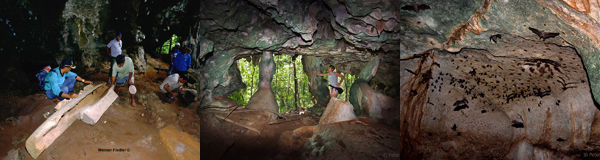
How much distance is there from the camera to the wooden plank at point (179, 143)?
8.25 ft

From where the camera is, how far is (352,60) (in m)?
5.39

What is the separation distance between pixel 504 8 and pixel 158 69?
399cm

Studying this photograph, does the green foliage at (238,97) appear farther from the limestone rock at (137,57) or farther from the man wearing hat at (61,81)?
the man wearing hat at (61,81)

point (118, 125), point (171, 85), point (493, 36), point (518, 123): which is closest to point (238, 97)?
point (171, 85)

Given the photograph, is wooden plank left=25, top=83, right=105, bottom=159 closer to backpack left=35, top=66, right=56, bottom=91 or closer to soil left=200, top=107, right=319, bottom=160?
backpack left=35, top=66, right=56, bottom=91

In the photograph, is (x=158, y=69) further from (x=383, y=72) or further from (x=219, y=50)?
(x=383, y=72)

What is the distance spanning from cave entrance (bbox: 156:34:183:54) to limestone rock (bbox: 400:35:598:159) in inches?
155

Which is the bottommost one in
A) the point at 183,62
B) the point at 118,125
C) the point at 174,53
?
the point at 118,125

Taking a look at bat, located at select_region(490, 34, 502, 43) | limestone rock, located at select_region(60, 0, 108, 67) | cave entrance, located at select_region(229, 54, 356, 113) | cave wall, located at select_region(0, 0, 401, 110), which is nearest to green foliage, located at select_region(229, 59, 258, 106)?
cave entrance, located at select_region(229, 54, 356, 113)

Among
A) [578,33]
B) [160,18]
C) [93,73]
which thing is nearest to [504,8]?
[578,33]

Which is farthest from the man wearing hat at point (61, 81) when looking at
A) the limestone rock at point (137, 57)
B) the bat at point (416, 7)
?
the bat at point (416, 7)

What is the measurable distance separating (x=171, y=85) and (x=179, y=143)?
2.34 feet

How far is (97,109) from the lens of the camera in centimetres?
226

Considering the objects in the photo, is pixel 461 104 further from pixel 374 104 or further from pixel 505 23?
pixel 505 23
